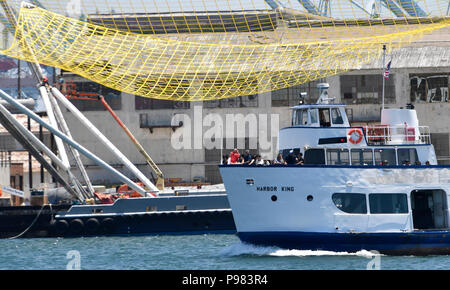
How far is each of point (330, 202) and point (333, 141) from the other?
3.20 m

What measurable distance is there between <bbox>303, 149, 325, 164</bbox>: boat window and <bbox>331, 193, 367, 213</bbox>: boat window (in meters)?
2.02

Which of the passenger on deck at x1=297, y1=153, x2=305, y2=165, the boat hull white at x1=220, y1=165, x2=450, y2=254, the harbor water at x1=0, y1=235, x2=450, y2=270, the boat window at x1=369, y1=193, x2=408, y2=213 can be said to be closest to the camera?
the harbor water at x1=0, y1=235, x2=450, y2=270

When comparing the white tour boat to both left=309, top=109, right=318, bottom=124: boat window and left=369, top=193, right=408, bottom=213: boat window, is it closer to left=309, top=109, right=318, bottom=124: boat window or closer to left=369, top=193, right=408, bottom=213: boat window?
left=369, top=193, right=408, bottom=213: boat window

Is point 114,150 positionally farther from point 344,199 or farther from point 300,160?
point 344,199

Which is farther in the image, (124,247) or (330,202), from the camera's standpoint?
(124,247)

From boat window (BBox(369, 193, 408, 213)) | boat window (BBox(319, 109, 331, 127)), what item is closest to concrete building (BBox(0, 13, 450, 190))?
boat window (BBox(319, 109, 331, 127))

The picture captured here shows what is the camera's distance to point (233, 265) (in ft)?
100

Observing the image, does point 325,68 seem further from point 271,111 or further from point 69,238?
point 69,238

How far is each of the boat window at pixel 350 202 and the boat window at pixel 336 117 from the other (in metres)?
4.22

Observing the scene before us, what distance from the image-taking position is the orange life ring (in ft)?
113

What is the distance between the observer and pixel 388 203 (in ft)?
109

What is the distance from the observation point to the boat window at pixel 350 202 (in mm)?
32656

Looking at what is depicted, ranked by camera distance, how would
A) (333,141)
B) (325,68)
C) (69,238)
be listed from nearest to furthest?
1. (333,141)
2. (69,238)
3. (325,68)
